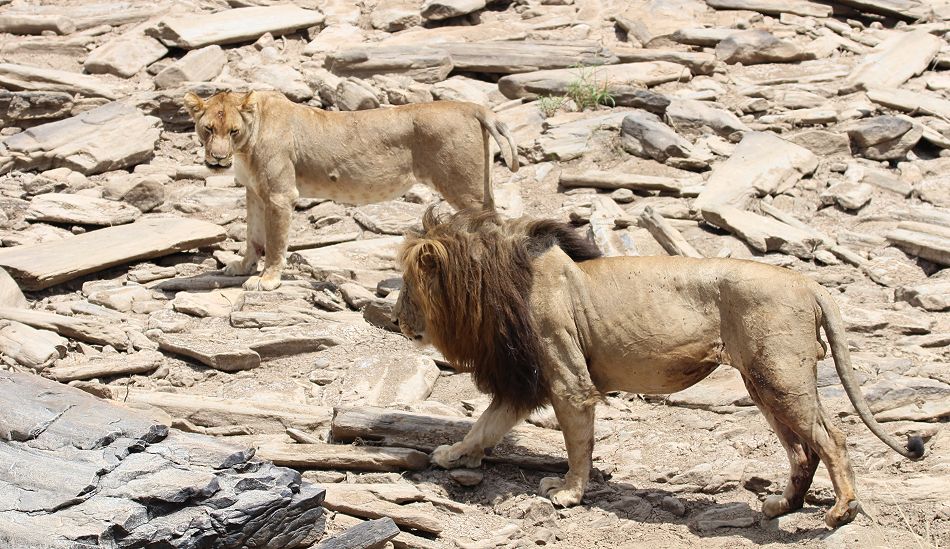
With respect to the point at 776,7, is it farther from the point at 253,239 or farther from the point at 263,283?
the point at 263,283

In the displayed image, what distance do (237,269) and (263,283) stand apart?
1.82 feet

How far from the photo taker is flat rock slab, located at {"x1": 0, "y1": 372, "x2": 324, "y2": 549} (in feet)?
16.4

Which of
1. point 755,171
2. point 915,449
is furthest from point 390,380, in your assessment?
point 755,171

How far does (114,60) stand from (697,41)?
749cm

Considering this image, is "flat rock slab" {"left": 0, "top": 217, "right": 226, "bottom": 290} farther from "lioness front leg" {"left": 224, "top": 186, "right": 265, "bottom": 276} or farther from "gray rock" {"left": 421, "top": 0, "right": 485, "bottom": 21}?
"gray rock" {"left": 421, "top": 0, "right": 485, "bottom": 21}

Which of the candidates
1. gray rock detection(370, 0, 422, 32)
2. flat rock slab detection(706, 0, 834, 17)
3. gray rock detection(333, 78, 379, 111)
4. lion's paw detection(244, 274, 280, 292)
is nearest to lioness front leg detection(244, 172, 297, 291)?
lion's paw detection(244, 274, 280, 292)

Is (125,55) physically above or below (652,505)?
above

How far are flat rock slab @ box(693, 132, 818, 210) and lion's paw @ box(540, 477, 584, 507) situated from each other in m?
5.03

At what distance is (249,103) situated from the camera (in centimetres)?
1002

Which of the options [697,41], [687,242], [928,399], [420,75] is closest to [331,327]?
[687,242]

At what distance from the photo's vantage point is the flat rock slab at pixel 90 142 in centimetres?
1230

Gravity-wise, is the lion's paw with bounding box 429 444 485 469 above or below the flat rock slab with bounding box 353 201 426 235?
above

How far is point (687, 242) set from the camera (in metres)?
10.6

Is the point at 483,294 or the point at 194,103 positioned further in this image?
the point at 194,103
